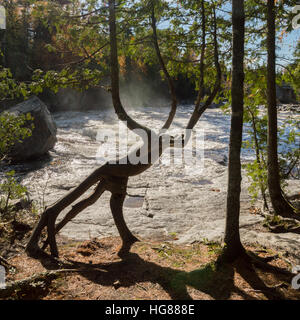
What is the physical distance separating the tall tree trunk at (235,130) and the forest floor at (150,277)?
27 cm

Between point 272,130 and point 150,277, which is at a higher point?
point 272,130

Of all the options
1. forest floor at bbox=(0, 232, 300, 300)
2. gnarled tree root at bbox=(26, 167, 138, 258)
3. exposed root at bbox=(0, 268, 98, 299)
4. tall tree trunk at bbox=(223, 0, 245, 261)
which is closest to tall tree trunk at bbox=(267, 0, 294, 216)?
forest floor at bbox=(0, 232, 300, 300)

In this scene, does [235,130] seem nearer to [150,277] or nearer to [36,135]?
[150,277]

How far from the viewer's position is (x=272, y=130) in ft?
17.3

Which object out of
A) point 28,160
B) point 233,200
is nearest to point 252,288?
point 233,200

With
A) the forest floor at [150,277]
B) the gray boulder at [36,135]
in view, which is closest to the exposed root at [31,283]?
the forest floor at [150,277]

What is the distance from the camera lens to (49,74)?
13.6 ft

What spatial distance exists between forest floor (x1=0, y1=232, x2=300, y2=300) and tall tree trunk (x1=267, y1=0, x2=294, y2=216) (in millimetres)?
1487

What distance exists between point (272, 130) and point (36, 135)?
26.1ft

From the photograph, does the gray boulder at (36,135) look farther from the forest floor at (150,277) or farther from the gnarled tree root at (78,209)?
the forest floor at (150,277)

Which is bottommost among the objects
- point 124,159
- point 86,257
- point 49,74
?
point 86,257

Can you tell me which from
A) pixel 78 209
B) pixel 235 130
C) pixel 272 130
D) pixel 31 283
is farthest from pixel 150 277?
pixel 272 130
